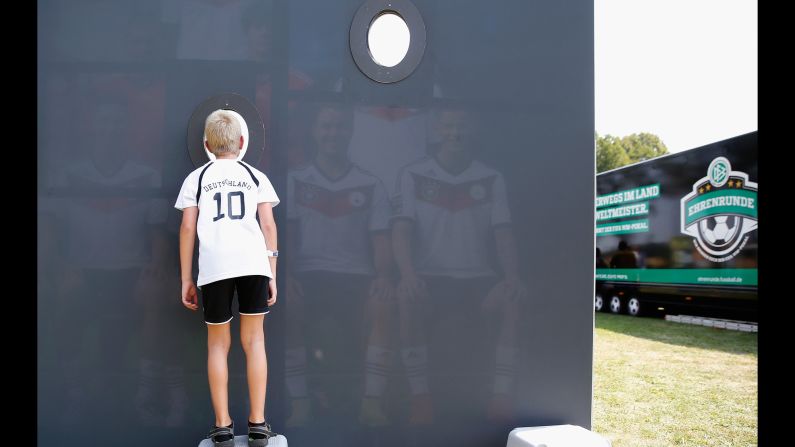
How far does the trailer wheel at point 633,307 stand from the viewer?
1232cm

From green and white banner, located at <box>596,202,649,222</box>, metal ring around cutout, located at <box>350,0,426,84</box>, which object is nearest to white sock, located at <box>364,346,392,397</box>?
metal ring around cutout, located at <box>350,0,426,84</box>

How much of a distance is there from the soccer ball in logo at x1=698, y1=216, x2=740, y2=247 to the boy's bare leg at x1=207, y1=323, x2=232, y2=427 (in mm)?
9432

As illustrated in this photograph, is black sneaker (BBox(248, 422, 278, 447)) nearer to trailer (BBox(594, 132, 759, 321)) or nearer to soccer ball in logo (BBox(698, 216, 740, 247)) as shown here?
trailer (BBox(594, 132, 759, 321))

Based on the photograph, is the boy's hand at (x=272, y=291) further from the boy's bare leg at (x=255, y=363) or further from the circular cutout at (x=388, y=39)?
the circular cutout at (x=388, y=39)

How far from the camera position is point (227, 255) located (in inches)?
104

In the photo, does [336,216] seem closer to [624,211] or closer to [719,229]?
[719,229]

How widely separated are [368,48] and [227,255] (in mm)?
1449

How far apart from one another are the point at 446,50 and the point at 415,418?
7.13 ft

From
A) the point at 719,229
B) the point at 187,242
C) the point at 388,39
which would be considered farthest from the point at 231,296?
the point at 719,229

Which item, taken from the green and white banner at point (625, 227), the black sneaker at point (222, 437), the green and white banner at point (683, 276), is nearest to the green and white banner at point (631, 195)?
the green and white banner at point (625, 227)

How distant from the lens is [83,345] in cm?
303

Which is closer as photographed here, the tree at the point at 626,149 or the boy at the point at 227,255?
the boy at the point at 227,255
